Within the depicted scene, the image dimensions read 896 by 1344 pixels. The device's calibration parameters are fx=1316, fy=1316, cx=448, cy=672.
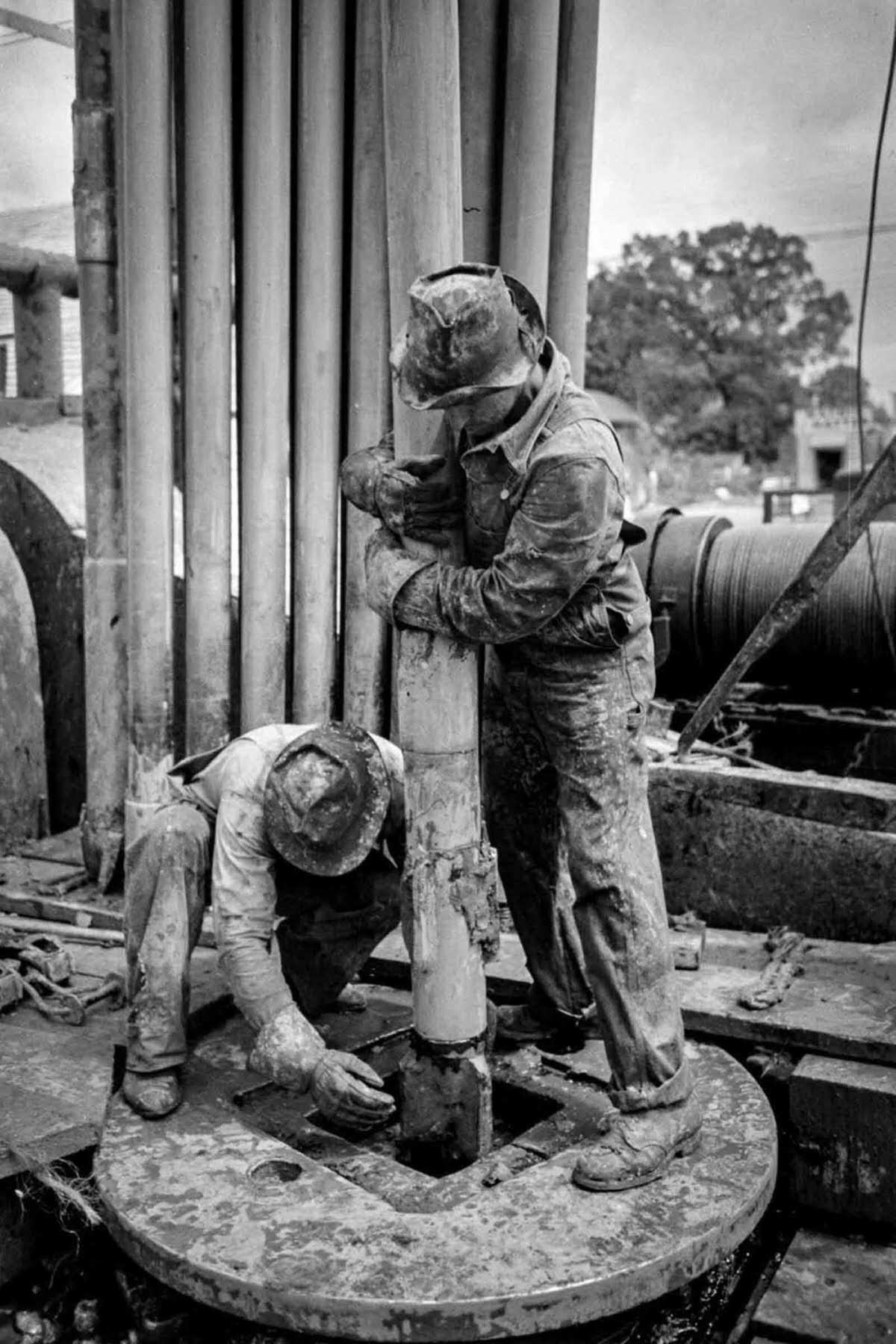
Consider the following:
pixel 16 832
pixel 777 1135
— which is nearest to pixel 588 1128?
pixel 777 1135

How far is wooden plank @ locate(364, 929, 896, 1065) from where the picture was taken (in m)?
4.07

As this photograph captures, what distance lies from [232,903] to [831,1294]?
1921 mm

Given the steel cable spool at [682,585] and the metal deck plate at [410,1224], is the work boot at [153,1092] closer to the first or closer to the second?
the metal deck plate at [410,1224]

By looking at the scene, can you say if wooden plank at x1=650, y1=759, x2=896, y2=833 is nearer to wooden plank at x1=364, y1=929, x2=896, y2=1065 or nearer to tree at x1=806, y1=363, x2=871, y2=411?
wooden plank at x1=364, y1=929, x2=896, y2=1065

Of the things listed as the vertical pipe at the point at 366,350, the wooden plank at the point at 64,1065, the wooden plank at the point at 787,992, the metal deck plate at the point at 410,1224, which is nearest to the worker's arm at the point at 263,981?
the metal deck plate at the point at 410,1224

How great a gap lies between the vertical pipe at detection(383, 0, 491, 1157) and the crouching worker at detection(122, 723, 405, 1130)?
0.22 m

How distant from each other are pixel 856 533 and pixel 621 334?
4858 centimetres

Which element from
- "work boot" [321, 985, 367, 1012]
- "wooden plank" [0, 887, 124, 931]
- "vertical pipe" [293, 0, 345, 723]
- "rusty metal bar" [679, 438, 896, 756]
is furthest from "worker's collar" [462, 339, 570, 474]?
"wooden plank" [0, 887, 124, 931]

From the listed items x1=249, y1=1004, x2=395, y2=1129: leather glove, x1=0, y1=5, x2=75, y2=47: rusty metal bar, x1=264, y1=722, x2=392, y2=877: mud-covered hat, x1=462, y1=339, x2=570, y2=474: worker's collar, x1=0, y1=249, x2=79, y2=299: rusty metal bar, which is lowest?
x1=249, y1=1004, x2=395, y2=1129: leather glove

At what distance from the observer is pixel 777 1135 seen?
3848 millimetres

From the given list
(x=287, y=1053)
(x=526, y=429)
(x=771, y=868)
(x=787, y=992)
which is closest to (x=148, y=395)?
(x=526, y=429)

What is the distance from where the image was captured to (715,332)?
5269 cm

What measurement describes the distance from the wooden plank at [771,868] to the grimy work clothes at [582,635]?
1762mm

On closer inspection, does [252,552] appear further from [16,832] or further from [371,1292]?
[371,1292]
